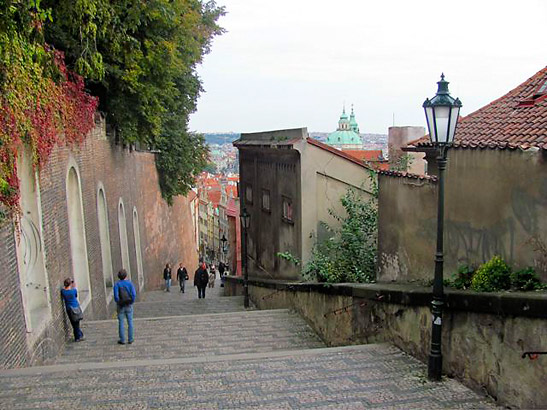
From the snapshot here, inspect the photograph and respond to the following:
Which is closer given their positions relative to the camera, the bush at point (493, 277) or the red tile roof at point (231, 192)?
the bush at point (493, 277)

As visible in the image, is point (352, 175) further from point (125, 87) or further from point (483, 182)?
point (483, 182)

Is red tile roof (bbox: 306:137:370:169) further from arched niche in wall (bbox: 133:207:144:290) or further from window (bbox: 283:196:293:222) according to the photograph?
arched niche in wall (bbox: 133:207:144:290)

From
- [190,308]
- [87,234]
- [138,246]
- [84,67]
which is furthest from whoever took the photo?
[138,246]

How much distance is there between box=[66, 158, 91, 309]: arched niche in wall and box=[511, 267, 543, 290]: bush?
993 centimetres

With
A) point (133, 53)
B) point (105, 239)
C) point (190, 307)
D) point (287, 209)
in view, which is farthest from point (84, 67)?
point (190, 307)

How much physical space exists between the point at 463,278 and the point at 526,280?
105cm

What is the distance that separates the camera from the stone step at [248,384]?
6.37 meters

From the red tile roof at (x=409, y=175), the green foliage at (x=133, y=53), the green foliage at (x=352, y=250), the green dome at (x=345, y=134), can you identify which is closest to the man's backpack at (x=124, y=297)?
the green foliage at (x=352, y=250)

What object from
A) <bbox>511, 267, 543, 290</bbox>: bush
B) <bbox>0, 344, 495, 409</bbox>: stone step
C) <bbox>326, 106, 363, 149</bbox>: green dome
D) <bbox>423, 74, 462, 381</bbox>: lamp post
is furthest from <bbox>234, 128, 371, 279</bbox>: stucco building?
<bbox>326, 106, 363, 149</bbox>: green dome

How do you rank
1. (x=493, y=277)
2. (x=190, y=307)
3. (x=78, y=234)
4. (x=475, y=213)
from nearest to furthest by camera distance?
(x=493, y=277)
(x=475, y=213)
(x=78, y=234)
(x=190, y=307)

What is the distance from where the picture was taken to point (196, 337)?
11305 millimetres

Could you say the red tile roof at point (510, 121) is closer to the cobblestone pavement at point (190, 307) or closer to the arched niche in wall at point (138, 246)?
the cobblestone pavement at point (190, 307)

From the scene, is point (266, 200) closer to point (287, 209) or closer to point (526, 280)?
point (287, 209)

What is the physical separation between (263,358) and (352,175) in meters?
8.94
